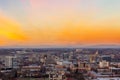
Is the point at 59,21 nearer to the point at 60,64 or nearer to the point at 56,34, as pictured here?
the point at 56,34

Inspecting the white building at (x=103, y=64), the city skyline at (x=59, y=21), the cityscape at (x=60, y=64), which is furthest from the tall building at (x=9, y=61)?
the white building at (x=103, y=64)

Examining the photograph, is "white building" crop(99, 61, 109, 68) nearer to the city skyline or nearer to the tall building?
the city skyline

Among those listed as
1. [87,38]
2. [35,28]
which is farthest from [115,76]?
[35,28]

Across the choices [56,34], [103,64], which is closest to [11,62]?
[56,34]

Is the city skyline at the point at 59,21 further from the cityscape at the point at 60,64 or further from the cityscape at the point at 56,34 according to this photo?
the cityscape at the point at 60,64

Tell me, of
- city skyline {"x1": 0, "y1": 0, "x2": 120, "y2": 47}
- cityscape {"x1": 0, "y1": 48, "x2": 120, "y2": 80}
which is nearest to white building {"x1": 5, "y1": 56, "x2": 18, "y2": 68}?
cityscape {"x1": 0, "y1": 48, "x2": 120, "y2": 80}

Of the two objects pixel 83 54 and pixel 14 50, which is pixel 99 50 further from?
pixel 14 50
